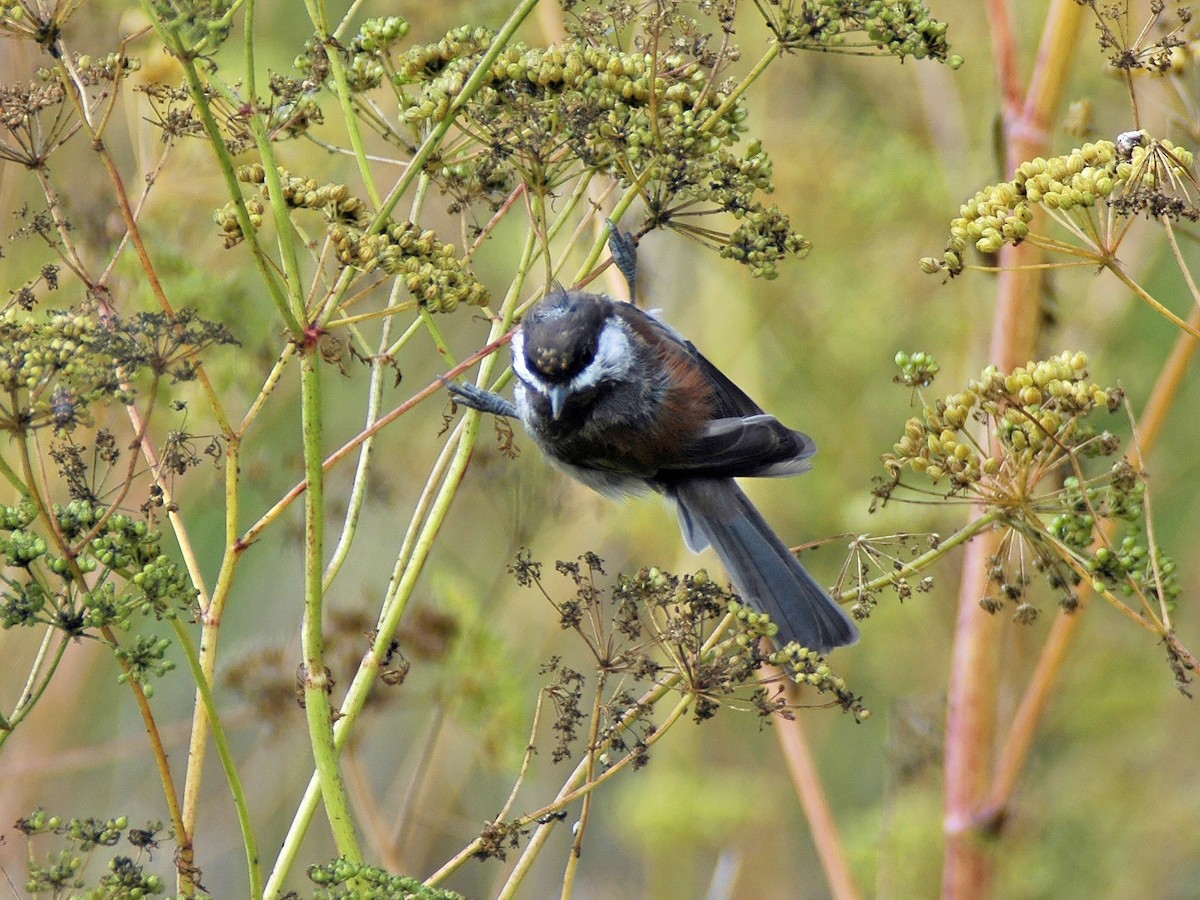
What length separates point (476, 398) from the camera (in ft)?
10.0

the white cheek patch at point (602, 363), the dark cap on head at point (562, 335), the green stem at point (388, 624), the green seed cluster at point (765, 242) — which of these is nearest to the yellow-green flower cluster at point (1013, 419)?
the green seed cluster at point (765, 242)

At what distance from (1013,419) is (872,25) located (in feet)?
2.86

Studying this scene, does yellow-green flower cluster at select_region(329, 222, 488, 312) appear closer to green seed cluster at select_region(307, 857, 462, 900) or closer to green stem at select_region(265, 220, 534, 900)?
green stem at select_region(265, 220, 534, 900)

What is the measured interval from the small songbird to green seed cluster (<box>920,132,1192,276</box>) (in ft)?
5.36

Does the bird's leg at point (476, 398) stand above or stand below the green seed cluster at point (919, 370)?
above

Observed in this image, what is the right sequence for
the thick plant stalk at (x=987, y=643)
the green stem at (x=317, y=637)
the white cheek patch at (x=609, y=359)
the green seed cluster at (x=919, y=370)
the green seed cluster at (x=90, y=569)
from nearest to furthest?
the green seed cluster at (x=90, y=569), the green stem at (x=317, y=637), the green seed cluster at (x=919, y=370), the thick plant stalk at (x=987, y=643), the white cheek patch at (x=609, y=359)

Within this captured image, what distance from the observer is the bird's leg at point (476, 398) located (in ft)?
9.60

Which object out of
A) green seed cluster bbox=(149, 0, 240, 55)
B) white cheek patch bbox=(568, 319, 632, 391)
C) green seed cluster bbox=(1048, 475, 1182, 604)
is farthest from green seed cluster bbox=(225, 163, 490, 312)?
white cheek patch bbox=(568, 319, 632, 391)

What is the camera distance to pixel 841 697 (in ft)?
7.84

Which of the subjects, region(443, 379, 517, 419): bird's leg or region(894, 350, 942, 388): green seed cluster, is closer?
region(894, 350, 942, 388): green seed cluster

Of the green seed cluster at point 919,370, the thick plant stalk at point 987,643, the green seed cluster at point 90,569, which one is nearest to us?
the green seed cluster at point 90,569

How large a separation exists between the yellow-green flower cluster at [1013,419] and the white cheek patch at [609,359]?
1733mm

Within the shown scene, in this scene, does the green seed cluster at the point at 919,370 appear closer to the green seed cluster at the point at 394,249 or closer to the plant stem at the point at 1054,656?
the green seed cluster at the point at 394,249

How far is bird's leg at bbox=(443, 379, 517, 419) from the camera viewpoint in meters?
2.93
